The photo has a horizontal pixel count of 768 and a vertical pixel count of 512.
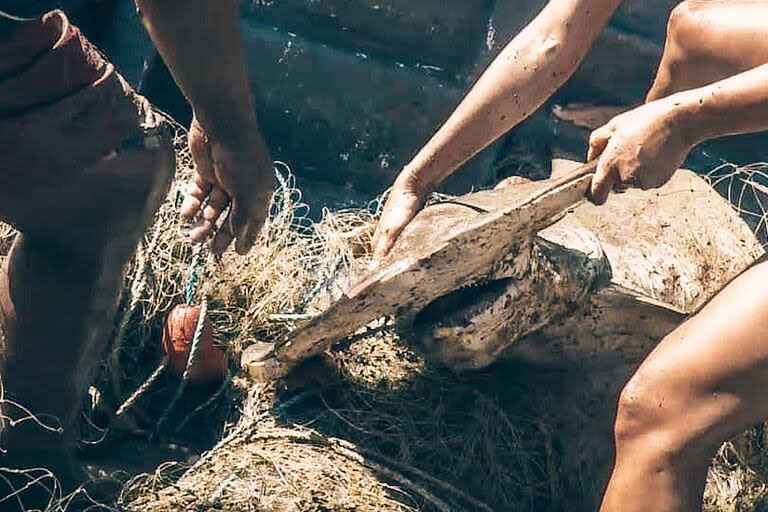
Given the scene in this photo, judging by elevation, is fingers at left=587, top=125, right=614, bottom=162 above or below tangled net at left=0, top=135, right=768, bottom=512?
above

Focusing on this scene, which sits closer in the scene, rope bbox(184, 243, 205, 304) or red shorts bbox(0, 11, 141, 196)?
red shorts bbox(0, 11, 141, 196)

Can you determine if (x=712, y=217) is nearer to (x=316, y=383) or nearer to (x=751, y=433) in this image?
(x=751, y=433)

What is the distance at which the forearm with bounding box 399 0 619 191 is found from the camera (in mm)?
3432

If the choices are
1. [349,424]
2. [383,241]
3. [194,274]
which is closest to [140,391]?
[194,274]

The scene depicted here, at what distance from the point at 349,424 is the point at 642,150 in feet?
3.84

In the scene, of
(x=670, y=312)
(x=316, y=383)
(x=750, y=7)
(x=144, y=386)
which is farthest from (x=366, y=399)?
(x=750, y=7)

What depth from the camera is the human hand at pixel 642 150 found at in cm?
286

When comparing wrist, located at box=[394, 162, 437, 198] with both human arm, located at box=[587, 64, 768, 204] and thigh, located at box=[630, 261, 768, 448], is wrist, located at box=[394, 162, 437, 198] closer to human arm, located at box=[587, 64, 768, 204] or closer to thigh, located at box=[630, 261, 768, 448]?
human arm, located at box=[587, 64, 768, 204]

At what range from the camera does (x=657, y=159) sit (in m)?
2.88

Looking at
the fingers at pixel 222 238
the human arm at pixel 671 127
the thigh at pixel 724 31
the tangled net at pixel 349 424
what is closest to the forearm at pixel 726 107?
the human arm at pixel 671 127

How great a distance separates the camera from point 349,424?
3.38 meters

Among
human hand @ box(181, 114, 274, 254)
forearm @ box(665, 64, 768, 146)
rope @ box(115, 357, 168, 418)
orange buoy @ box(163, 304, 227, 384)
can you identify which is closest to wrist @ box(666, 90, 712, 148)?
forearm @ box(665, 64, 768, 146)

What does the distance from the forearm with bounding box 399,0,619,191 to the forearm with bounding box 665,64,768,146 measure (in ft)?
1.92

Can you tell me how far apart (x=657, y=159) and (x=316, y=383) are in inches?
47.3
